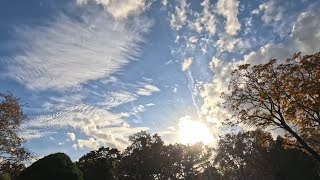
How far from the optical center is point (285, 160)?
58906 mm

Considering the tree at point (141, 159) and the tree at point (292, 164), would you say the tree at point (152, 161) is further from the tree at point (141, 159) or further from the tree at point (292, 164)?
the tree at point (292, 164)

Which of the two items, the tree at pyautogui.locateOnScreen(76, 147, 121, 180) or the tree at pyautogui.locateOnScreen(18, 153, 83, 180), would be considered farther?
the tree at pyautogui.locateOnScreen(76, 147, 121, 180)

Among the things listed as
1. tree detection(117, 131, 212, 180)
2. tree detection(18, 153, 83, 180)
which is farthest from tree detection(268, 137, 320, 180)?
tree detection(18, 153, 83, 180)

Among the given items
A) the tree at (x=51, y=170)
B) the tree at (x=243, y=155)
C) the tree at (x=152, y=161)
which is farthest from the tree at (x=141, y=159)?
the tree at (x=51, y=170)

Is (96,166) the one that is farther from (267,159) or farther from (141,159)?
(267,159)

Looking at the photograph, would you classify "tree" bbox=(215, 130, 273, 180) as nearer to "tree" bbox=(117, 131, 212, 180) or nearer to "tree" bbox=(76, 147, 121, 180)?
"tree" bbox=(117, 131, 212, 180)

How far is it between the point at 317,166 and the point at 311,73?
134 feet

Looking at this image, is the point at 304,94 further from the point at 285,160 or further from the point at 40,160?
the point at 285,160

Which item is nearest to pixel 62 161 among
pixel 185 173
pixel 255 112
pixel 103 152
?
pixel 255 112

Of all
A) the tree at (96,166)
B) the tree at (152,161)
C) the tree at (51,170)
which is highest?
the tree at (152,161)

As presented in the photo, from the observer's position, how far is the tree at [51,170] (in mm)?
24922

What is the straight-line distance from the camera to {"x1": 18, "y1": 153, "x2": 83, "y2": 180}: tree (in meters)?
24.9

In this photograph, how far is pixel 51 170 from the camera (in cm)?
2519

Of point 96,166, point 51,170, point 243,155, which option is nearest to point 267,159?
point 243,155
